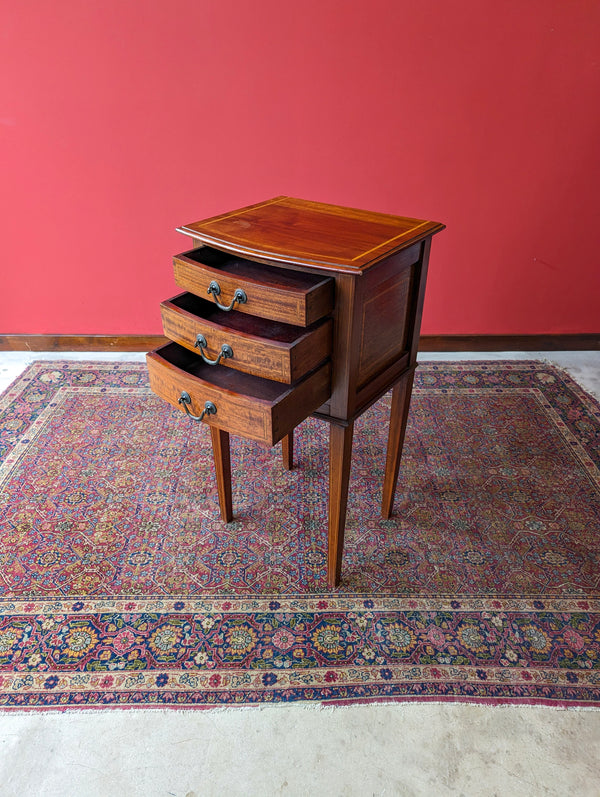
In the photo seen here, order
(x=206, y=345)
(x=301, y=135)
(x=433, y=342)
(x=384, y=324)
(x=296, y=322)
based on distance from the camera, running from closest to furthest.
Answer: (x=296, y=322)
(x=206, y=345)
(x=384, y=324)
(x=301, y=135)
(x=433, y=342)

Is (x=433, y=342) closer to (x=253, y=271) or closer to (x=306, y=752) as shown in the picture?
(x=253, y=271)

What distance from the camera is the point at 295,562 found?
1579mm

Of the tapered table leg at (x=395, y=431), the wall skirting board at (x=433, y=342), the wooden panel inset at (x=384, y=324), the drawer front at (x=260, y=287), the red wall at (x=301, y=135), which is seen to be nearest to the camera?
the drawer front at (x=260, y=287)

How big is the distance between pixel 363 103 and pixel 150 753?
214 centimetres

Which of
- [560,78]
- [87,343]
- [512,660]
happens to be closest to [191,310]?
[512,660]

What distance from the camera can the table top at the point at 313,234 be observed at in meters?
1.16

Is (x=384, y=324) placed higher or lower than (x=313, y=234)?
lower

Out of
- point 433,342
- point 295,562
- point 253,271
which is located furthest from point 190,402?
point 433,342

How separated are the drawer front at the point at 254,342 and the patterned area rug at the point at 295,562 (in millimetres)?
648

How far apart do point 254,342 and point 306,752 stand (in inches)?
32.4

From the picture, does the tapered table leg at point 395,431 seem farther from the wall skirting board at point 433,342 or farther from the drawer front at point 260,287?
the wall skirting board at point 433,342

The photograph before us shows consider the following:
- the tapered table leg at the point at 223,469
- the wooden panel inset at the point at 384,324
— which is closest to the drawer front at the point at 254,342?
the wooden panel inset at the point at 384,324

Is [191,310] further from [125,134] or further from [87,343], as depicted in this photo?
[87,343]

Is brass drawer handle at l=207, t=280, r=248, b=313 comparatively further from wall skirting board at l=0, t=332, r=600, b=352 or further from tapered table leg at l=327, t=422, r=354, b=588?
wall skirting board at l=0, t=332, r=600, b=352
